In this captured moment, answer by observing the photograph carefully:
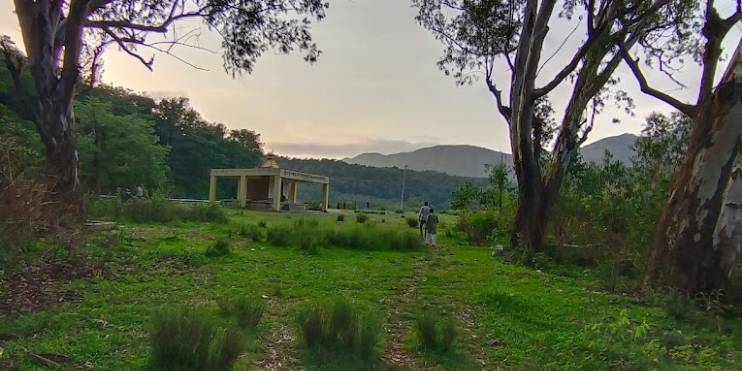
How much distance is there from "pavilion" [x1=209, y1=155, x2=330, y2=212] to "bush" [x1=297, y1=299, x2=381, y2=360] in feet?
90.0

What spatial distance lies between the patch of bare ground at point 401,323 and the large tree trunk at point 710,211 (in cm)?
305

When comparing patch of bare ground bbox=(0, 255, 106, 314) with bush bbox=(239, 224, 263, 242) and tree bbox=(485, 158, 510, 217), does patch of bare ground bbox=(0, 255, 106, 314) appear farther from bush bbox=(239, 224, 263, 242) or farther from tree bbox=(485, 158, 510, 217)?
tree bbox=(485, 158, 510, 217)

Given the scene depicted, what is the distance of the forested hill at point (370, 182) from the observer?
66.0 m

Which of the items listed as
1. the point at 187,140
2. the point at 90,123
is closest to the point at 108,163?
the point at 90,123

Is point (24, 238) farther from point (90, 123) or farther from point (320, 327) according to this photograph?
point (90, 123)

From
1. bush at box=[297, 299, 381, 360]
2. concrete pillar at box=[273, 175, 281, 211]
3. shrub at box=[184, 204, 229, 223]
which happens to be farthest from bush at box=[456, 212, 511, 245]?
concrete pillar at box=[273, 175, 281, 211]

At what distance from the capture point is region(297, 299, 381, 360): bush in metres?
3.97

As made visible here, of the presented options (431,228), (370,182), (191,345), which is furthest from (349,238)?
(370,182)

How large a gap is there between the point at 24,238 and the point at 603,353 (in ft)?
16.9

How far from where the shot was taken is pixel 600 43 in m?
9.72

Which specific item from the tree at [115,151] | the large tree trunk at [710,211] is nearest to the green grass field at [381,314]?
the large tree trunk at [710,211]

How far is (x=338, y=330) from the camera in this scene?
412cm

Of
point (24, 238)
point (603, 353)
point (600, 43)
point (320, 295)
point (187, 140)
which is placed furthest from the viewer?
point (187, 140)

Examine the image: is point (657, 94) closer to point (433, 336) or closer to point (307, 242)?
point (433, 336)
